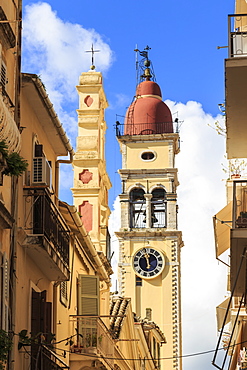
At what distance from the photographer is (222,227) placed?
18953 millimetres

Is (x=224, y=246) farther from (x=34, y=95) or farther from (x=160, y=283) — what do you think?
(x=160, y=283)

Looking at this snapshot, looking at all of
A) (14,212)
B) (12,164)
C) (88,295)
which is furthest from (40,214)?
(88,295)

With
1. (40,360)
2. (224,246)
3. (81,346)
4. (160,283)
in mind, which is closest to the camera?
(40,360)

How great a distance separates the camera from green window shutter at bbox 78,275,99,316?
24891mm

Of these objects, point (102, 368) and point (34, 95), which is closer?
point (34, 95)

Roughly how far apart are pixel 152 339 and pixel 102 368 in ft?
74.3

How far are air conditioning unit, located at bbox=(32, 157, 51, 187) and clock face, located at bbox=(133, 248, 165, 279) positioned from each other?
58408 mm

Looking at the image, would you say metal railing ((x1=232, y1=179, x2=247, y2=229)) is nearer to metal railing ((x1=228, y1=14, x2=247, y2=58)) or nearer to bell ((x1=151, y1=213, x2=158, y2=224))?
metal railing ((x1=228, y1=14, x2=247, y2=58))

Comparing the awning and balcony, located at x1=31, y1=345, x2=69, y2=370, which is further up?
the awning

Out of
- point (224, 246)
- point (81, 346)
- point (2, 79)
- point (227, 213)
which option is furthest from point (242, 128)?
point (81, 346)

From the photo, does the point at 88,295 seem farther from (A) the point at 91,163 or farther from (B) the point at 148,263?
(B) the point at 148,263

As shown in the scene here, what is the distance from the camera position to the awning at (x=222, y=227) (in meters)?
18.5

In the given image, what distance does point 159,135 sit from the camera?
77.8 metres

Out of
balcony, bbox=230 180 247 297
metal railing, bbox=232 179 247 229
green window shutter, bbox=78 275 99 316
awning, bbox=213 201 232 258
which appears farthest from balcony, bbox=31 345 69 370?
green window shutter, bbox=78 275 99 316
